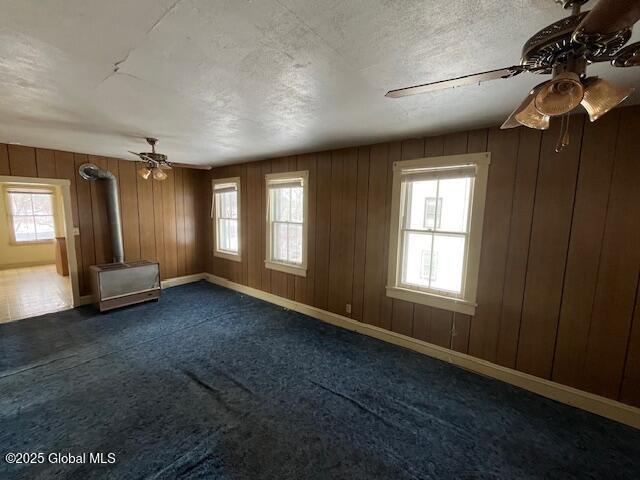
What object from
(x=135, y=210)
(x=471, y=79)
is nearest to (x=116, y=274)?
(x=135, y=210)

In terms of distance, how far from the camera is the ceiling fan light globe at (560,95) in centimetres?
94

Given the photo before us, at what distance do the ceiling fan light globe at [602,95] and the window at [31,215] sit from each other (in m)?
10.6

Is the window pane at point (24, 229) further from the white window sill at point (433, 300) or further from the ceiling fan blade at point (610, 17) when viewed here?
the ceiling fan blade at point (610, 17)

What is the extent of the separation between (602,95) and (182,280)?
6206mm

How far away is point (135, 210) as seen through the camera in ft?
15.6

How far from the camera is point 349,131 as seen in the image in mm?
2750

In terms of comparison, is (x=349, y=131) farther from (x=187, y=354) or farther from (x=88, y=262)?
(x=88, y=262)

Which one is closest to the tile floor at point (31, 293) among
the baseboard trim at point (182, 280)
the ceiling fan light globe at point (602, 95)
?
the baseboard trim at point (182, 280)

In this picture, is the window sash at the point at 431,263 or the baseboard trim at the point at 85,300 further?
the baseboard trim at the point at 85,300

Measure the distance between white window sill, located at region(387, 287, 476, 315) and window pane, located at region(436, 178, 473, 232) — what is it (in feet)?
2.48

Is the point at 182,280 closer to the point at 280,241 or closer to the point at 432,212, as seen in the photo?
the point at 280,241

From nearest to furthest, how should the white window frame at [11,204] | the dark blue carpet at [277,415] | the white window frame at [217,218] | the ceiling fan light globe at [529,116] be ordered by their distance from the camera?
the ceiling fan light globe at [529,116], the dark blue carpet at [277,415], the white window frame at [217,218], the white window frame at [11,204]

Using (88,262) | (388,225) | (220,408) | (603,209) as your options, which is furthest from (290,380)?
(88,262)

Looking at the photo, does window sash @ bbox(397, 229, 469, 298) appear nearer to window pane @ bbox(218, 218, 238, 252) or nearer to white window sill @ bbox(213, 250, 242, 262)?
white window sill @ bbox(213, 250, 242, 262)
